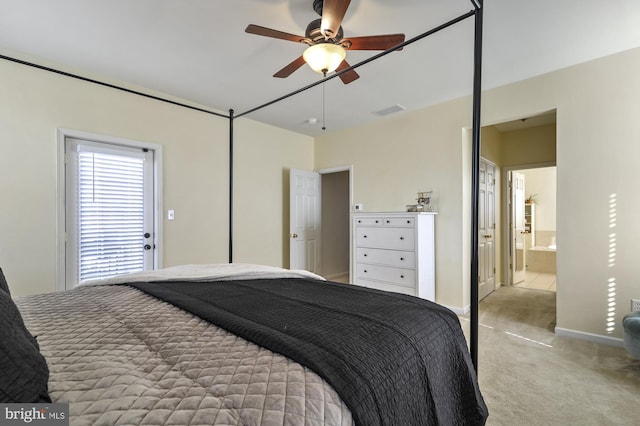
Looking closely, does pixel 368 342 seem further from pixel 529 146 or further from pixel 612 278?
pixel 529 146

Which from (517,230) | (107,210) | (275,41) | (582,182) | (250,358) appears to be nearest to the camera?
(250,358)

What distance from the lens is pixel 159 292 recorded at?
160 cm

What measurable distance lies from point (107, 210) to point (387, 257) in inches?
127

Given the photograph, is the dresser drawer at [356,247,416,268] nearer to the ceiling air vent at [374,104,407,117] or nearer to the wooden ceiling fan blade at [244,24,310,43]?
the ceiling air vent at [374,104,407,117]

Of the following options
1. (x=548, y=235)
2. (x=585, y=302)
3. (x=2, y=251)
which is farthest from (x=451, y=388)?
(x=548, y=235)

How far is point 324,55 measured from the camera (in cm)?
203

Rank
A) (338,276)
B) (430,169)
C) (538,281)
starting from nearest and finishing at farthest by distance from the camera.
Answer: (430,169) → (538,281) → (338,276)

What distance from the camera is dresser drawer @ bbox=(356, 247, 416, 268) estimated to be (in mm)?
3625

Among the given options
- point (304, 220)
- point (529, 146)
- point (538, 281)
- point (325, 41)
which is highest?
point (325, 41)

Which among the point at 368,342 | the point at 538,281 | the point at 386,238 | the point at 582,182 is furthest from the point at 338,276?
the point at 368,342

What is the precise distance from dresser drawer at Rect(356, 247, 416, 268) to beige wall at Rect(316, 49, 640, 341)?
508mm

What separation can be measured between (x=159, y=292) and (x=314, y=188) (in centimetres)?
383

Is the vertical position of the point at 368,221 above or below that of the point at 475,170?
below

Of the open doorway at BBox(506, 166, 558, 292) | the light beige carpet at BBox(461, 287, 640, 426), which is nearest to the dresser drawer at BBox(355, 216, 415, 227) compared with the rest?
the light beige carpet at BBox(461, 287, 640, 426)
